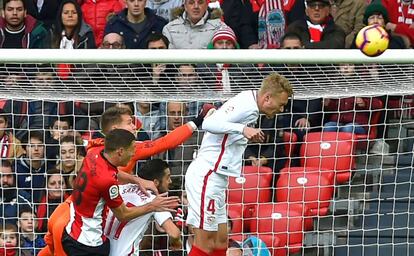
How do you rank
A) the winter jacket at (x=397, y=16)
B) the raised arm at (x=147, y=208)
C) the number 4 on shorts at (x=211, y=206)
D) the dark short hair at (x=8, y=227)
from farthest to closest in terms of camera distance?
1. the winter jacket at (x=397, y=16)
2. the dark short hair at (x=8, y=227)
3. the number 4 on shorts at (x=211, y=206)
4. the raised arm at (x=147, y=208)

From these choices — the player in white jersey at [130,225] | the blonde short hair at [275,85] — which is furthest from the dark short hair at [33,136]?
the blonde short hair at [275,85]

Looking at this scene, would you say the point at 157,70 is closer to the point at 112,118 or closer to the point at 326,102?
the point at 112,118

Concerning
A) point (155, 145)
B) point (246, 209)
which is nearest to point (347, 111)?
point (246, 209)

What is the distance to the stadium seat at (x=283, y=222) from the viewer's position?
35.4 feet

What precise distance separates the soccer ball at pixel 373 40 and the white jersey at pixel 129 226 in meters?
1.79

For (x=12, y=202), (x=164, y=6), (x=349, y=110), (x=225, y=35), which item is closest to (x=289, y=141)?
(x=349, y=110)

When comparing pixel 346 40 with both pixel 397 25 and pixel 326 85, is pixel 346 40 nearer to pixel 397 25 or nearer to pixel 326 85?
pixel 397 25

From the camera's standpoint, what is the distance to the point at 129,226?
958cm

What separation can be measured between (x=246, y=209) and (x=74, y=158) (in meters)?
1.41

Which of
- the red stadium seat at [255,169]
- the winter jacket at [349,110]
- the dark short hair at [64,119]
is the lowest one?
the red stadium seat at [255,169]

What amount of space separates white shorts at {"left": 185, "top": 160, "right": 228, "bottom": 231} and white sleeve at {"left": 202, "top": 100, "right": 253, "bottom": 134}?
38 centimetres

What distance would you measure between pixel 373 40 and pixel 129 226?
83.8 inches

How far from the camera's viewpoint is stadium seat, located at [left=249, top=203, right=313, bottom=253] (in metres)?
10.8

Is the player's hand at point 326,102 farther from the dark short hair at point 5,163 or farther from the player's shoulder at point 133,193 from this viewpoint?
the dark short hair at point 5,163
